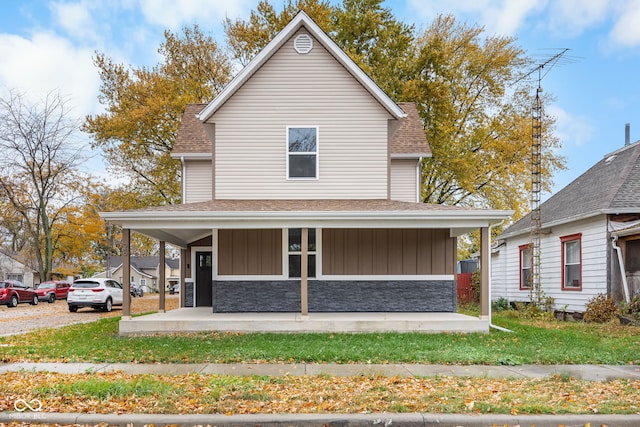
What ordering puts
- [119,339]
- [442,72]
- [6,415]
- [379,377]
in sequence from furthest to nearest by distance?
[442,72]
[119,339]
[379,377]
[6,415]

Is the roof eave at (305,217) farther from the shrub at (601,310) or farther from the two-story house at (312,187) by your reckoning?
the shrub at (601,310)

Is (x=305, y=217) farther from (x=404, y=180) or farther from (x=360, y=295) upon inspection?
(x=404, y=180)

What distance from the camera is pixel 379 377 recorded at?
7.50 meters

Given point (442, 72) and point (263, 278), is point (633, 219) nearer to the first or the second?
point (263, 278)

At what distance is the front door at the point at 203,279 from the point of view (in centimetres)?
1739

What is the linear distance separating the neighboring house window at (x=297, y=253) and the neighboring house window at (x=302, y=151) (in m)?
1.64

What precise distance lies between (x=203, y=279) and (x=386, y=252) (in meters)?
6.39

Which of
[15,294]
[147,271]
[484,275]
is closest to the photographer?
[484,275]

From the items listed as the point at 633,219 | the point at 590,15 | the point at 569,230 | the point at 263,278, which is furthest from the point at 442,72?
the point at 263,278

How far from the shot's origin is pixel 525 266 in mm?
20766

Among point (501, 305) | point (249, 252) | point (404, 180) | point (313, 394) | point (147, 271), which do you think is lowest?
point (147, 271)

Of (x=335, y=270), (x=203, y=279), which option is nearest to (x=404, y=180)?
(x=335, y=270)

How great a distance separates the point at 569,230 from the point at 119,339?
13.7 meters

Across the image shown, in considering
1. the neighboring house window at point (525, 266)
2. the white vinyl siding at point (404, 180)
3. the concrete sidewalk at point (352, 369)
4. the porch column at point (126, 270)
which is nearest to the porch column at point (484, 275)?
the concrete sidewalk at point (352, 369)
